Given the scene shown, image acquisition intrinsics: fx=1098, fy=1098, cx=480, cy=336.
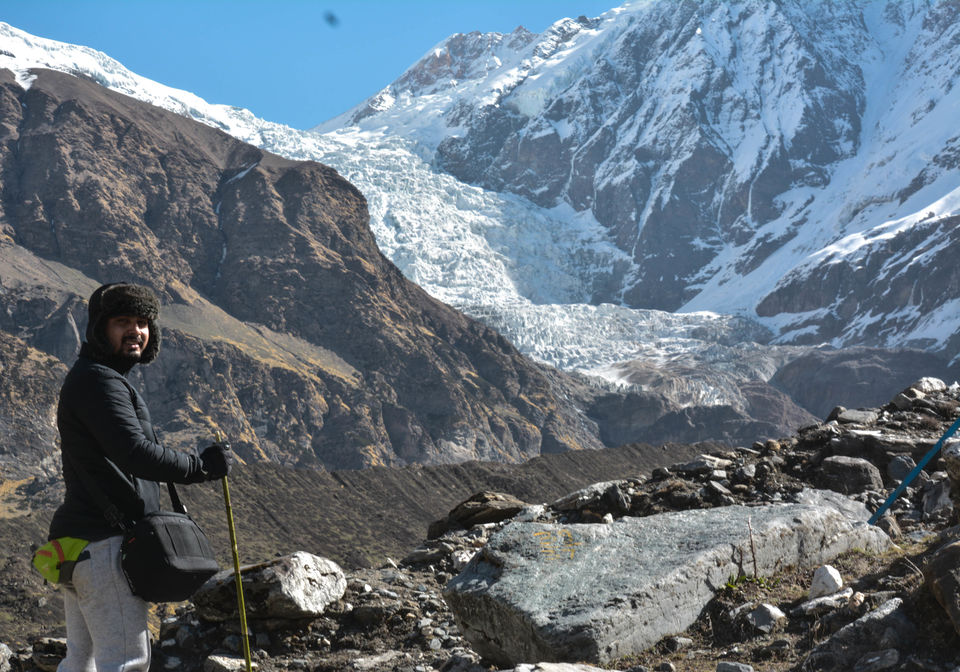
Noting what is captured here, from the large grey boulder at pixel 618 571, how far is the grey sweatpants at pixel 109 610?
2667 millimetres

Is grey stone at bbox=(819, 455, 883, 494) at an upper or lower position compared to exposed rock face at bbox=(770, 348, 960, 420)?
lower

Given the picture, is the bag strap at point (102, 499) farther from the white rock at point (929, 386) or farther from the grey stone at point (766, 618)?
the white rock at point (929, 386)

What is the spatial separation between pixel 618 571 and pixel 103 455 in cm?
365

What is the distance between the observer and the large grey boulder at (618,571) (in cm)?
662

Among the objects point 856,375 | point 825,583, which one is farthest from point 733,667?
point 856,375

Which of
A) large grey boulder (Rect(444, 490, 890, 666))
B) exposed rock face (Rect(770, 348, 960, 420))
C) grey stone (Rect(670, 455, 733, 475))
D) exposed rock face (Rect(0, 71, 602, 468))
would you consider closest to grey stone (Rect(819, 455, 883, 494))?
grey stone (Rect(670, 455, 733, 475))

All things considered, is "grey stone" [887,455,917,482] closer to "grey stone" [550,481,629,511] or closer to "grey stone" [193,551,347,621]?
"grey stone" [550,481,629,511]

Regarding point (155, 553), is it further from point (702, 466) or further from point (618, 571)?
point (702, 466)

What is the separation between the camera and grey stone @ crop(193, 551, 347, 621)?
8906 millimetres

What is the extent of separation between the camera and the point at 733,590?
723cm

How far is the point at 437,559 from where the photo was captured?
11094mm

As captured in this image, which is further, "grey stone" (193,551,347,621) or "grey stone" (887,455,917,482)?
"grey stone" (887,455,917,482)

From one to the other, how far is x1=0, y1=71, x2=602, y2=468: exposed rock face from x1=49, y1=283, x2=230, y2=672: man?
104 m

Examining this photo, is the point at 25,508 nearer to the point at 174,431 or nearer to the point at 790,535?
the point at 174,431
